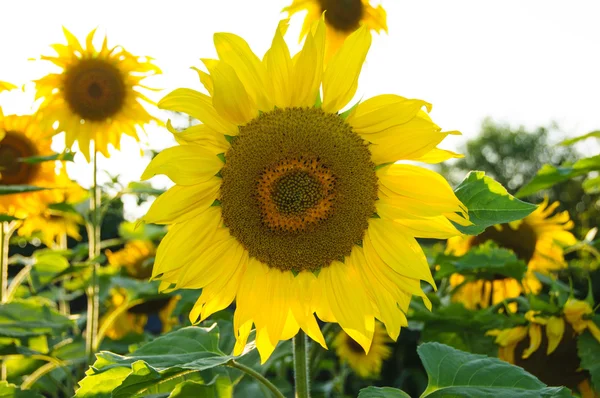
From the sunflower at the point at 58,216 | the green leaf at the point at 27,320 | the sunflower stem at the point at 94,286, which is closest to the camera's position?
the green leaf at the point at 27,320

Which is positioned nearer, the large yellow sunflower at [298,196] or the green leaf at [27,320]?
the large yellow sunflower at [298,196]

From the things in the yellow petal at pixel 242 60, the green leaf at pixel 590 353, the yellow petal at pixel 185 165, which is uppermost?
the yellow petal at pixel 242 60

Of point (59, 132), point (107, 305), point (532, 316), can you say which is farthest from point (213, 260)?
point (107, 305)

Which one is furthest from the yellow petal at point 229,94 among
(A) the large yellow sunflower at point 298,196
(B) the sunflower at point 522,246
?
(B) the sunflower at point 522,246

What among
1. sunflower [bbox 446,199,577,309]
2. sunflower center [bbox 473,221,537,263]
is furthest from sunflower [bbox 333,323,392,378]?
sunflower center [bbox 473,221,537,263]

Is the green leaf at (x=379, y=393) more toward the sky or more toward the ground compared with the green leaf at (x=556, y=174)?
more toward the ground

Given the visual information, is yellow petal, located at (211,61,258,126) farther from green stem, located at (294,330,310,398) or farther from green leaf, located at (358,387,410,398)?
green leaf, located at (358,387,410,398)

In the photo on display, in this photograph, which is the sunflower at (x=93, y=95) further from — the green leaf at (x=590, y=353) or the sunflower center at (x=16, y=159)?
the green leaf at (x=590, y=353)
